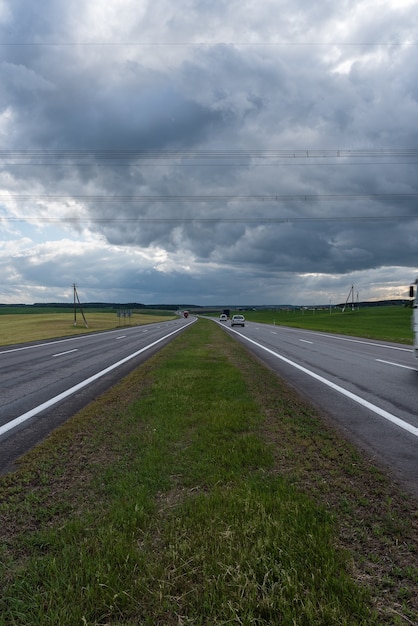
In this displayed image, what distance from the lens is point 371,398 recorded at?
356 inches

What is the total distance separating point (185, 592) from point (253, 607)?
0.44m

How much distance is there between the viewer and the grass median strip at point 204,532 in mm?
2518

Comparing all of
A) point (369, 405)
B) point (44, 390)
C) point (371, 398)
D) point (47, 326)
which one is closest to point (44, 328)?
point (47, 326)

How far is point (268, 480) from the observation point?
435 centimetres

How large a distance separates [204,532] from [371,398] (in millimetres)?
6747

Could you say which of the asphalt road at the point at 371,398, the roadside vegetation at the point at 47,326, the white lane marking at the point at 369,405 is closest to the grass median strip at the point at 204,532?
the asphalt road at the point at 371,398

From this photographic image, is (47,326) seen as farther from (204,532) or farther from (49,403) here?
(204,532)

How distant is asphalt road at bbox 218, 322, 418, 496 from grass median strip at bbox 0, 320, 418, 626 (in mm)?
464

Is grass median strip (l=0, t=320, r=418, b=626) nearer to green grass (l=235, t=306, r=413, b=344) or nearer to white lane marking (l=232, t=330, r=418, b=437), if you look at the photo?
white lane marking (l=232, t=330, r=418, b=437)

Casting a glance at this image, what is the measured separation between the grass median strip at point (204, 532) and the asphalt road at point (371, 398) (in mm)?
464

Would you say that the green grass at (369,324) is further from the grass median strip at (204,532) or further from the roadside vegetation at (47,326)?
the roadside vegetation at (47,326)

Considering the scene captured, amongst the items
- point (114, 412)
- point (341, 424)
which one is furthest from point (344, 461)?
point (114, 412)

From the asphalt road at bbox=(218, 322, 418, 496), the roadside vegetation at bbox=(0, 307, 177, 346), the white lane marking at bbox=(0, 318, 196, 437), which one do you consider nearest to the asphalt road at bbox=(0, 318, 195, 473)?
the white lane marking at bbox=(0, 318, 196, 437)

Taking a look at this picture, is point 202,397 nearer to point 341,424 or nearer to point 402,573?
point 341,424
